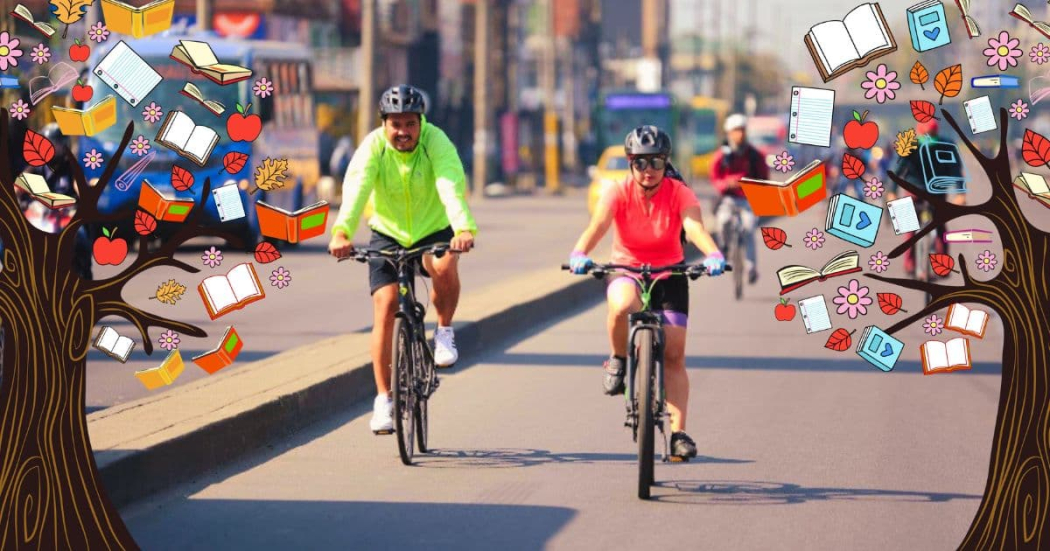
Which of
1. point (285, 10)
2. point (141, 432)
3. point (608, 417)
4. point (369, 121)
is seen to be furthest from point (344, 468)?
point (285, 10)

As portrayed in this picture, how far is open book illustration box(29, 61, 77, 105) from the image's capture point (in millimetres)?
6113

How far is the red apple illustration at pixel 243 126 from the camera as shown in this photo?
6297 millimetres

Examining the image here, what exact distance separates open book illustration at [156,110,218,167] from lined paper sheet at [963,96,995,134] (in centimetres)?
244

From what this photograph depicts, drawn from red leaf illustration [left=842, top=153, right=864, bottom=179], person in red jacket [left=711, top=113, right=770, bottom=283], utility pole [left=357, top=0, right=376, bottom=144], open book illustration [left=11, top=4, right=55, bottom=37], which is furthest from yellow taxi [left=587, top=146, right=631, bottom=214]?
open book illustration [left=11, top=4, right=55, bottom=37]

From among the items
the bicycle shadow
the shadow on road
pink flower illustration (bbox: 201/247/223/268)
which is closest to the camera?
pink flower illustration (bbox: 201/247/223/268)

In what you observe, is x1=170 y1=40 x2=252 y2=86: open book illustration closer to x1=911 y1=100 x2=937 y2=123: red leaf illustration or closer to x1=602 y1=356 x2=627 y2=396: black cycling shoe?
x1=911 y1=100 x2=937 y2=123: red leaf illustration

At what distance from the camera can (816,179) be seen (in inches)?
254

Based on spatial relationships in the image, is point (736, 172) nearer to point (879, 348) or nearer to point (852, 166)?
point (879, 348)

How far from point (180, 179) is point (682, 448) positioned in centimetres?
298

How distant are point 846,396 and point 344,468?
13.7ft

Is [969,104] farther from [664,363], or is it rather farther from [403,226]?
[403,226]

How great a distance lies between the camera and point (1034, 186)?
6199mm

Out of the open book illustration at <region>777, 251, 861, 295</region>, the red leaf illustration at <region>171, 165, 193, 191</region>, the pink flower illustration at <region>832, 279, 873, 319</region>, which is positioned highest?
the red leaf illustration at <region>171, 165, 193, 191</region>

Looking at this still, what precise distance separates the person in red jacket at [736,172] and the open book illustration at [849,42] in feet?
37.8
